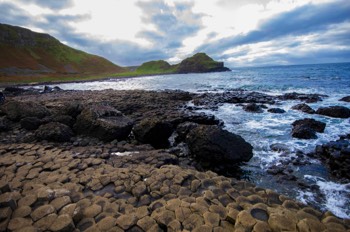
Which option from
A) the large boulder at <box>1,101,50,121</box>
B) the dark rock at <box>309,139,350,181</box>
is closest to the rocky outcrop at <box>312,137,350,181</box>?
the dark rock at <box>309,139,350,181</box>

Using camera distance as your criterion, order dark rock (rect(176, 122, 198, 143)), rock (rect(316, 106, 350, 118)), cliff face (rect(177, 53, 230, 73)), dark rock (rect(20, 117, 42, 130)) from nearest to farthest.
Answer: dark rock (rect(20, 117, 42, 130)) → dark rock (rect(176, 122, 198, 143)) → rock (rect(316, 106, 350, 118)) → cliff face (rect(177, 53, 230, 73))

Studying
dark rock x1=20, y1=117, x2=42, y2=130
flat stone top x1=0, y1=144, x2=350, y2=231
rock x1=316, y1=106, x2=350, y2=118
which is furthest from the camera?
rock x1=316, y1=106, x2=350, y2=118

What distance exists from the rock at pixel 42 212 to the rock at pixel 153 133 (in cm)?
646

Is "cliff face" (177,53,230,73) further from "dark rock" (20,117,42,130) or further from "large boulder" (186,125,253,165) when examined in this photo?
"large boulder" (186,125,253,165)

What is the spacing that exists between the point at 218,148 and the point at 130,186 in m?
4.47

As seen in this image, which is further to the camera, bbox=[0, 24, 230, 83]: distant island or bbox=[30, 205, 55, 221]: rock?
bbox=[0, 24, 230, 83]: distant island

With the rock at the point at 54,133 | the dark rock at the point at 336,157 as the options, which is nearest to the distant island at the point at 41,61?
the rock at the point at 54,133

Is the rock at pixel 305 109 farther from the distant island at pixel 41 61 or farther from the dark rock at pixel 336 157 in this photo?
the distant island at pixel 41 61

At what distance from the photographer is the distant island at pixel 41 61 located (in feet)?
237

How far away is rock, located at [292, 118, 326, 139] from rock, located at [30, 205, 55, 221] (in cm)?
1228

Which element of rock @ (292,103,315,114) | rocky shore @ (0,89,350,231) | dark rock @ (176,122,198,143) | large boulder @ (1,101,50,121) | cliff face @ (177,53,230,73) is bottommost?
rock @ (292,103,315,114)

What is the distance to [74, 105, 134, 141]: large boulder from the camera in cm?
1073

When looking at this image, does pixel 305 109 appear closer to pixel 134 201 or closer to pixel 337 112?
pixel 337 112

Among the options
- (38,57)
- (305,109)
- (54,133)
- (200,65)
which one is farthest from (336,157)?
(200,65)
